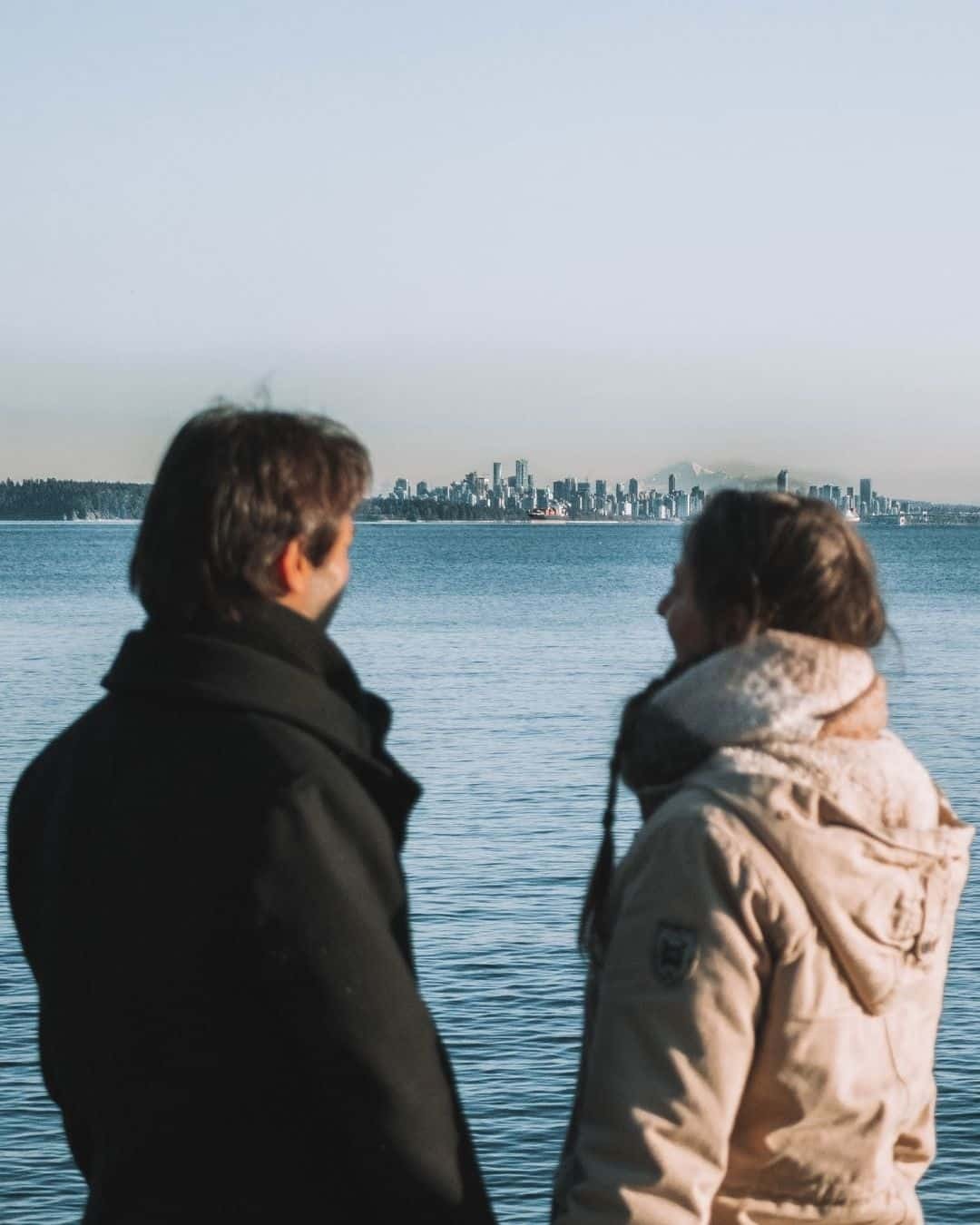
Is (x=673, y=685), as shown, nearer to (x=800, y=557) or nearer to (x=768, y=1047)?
(x=800, y=557)

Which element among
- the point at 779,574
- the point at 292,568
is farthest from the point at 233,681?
the point at 779,574

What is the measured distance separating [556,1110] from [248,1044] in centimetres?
983

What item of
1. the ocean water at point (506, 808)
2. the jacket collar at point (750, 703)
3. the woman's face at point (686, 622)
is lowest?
the ocean water at point (506, 808)

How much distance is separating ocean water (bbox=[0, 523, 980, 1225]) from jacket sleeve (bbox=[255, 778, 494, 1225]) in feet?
2.94

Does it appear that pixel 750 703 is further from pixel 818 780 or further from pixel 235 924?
pixel 235 924

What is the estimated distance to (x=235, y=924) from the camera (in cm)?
224

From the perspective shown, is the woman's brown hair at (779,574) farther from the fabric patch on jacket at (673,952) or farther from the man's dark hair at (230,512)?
the man's dark hair at (230,512)

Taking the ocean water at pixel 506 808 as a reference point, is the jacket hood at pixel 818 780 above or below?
above

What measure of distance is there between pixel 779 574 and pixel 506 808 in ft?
63.4

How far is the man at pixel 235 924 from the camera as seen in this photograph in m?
2.24

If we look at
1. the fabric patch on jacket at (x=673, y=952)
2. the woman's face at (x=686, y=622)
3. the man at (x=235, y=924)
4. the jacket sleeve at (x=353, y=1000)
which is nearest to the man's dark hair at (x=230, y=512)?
the man at (x=235, y=924)

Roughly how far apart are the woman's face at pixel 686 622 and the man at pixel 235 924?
0.48 meters

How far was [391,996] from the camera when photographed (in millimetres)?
2268

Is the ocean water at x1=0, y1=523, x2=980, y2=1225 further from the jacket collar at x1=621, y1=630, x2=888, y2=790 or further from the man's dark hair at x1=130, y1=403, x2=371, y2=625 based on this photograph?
the man's dark hair at x1=130, y1=403, x2=371, y2=625
